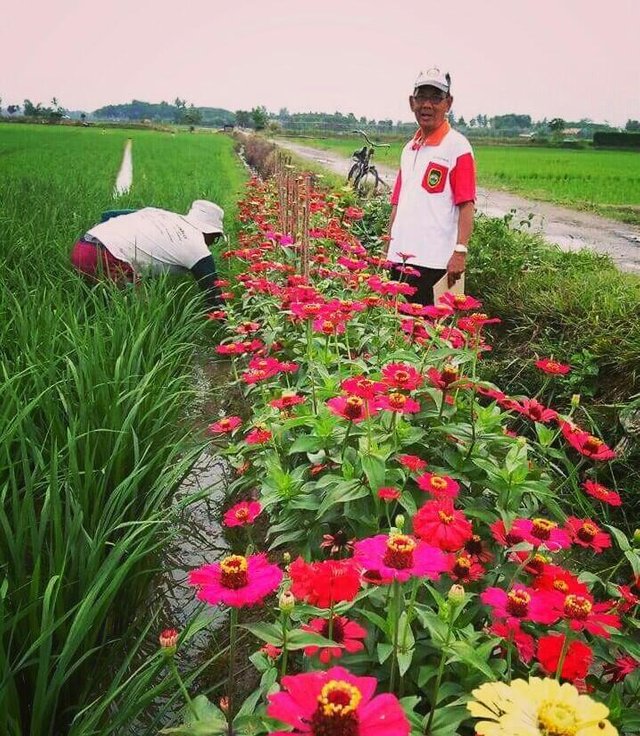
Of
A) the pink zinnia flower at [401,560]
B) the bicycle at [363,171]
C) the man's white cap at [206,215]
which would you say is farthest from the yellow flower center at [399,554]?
the bicycle at [363,171]

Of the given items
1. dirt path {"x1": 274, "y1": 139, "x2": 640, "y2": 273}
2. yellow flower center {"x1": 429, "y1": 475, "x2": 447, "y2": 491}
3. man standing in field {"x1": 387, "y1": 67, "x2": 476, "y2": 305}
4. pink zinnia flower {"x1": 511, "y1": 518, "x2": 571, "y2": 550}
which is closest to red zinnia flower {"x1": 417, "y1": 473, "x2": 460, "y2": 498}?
yellow flower center {"x1": 429, "y1": 475, "x2": 447, "y2": 491}

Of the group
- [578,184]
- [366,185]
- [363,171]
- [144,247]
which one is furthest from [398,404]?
[578,184]

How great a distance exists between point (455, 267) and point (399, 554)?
1911 millimetres

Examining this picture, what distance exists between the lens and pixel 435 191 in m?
2.54

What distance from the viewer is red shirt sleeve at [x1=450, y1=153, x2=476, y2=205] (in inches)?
97.1

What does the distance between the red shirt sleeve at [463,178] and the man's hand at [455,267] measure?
0.25 metres

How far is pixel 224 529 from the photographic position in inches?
78.8

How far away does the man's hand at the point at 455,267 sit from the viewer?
243 centimetres

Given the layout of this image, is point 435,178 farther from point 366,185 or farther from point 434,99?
point 366,185

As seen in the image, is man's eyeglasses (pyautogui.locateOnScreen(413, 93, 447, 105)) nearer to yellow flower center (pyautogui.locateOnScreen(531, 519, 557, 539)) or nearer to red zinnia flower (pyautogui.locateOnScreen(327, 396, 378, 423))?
red zinnia flower (pyautogui.locateOnScreen(327, 396, 378, 423))

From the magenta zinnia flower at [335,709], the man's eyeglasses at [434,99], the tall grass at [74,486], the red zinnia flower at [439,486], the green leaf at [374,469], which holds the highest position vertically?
the man's eyeglasses at [434,99]

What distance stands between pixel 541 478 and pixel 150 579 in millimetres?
1064

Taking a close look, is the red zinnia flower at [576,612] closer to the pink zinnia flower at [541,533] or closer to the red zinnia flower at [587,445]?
the pink zinnia flower at [541,533]

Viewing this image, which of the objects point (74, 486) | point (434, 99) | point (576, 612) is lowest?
point (74, 486)
